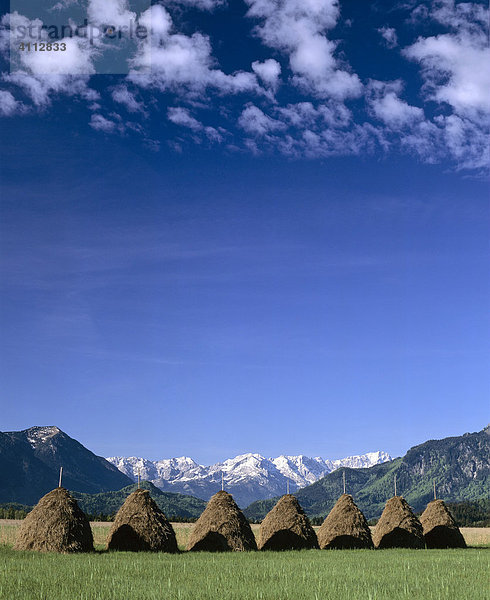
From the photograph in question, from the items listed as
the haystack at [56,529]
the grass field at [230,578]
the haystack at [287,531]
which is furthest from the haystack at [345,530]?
the haystack at [56,529]

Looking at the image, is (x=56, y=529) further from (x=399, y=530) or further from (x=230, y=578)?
(x=399, y=530)

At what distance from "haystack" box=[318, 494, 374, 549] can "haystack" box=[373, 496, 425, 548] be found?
2447 millimetres

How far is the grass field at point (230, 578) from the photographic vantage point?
18.8 m

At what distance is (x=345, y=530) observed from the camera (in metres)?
44.0

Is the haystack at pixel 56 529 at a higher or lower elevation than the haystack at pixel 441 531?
higher

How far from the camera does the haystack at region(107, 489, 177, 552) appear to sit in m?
35.8

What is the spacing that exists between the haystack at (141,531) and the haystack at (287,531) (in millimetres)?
7880

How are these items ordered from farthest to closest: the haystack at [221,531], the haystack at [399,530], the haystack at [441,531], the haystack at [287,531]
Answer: the haystack at [441,531], the haystack at [399,530], the haystack at [287,531], the haystack at [221,531]

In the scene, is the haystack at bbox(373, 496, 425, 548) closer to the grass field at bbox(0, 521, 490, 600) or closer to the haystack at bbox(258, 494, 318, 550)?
the haystack at bbox(258, 494, 318, 550)

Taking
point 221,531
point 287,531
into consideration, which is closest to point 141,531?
point 221,531

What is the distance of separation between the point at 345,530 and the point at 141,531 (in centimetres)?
1506

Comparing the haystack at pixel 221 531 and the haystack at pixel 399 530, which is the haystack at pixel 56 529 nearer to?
the haystack at pixel 221 531

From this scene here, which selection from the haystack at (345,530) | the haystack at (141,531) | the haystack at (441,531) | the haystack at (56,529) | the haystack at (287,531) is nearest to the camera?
the haystack at (56,529)

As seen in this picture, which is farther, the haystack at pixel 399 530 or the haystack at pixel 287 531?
the haystack at pixel 399 530
